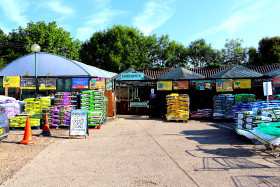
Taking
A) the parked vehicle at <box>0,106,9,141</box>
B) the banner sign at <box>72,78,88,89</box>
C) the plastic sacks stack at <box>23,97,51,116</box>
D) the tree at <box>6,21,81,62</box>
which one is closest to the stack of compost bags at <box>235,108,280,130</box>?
the parked vehicle at <box>0,106,9,141</box>

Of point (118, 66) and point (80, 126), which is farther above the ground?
point (118, 66)

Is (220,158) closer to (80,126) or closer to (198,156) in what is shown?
(198,156)

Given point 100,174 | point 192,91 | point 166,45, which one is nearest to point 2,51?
point 166,45

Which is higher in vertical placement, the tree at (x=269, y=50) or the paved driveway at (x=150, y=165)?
the tree at (x=269, y=50)

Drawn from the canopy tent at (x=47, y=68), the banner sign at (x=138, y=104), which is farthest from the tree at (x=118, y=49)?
the banner sign at (x=138, y=104)

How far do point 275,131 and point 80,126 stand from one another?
712 cm

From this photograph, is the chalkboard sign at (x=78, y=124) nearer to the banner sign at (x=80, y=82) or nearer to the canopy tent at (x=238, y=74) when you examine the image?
the banner sign at (x=80, y=82)

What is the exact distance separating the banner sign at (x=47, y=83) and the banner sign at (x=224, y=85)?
11.9 m

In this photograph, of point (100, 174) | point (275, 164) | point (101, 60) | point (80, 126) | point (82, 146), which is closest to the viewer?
point (100, 174)

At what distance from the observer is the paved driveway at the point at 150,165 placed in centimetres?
447

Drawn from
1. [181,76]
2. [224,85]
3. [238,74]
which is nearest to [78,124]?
[181,76]

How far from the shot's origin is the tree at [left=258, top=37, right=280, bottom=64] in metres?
41.8

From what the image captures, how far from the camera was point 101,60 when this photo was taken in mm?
47938

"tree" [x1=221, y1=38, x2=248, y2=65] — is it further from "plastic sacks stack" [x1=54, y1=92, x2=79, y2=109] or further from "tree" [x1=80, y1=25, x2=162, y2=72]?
"plastic sacks stack" [x1=54, y1=92, x2=79, y2=109]
